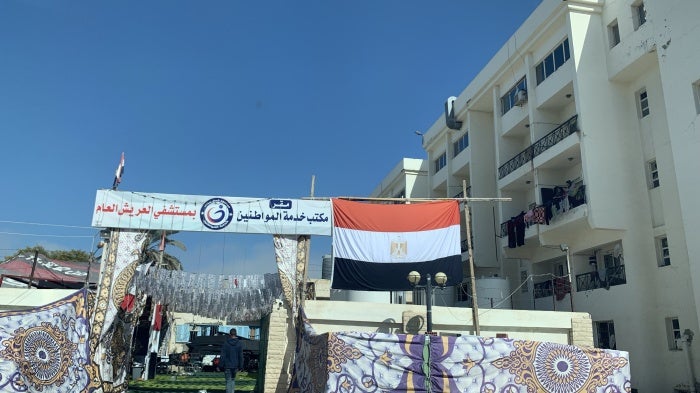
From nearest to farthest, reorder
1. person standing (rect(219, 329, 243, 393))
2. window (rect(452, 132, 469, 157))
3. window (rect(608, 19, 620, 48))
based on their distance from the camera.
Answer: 1. person standing (rect(219, 329, 243, 393))
2. window (rect(608, 19, 620, 48))
3. window (rect(452, 132, 469, 157))

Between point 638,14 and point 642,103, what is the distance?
3.13m

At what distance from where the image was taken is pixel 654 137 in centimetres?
1862

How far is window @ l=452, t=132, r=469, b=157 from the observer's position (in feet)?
97.2

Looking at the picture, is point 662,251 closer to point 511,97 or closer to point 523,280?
point 523,280

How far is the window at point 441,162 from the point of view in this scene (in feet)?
107

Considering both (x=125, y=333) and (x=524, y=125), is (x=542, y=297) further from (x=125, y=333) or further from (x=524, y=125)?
(x=125, y=333)

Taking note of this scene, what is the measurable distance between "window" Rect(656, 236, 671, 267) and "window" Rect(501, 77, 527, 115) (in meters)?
8.53

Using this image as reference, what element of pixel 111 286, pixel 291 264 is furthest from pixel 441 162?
pixel 111 286

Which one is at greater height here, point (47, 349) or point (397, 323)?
point (397, 323)

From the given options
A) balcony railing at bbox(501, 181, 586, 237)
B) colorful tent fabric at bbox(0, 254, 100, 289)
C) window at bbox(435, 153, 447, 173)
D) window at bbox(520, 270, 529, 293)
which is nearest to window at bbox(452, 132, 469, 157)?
window at bbox(435, 153, 447, 173)

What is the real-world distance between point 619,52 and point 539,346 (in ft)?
48.4

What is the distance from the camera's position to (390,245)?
49.5 ft

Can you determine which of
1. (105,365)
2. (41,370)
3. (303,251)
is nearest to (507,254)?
(303,251)

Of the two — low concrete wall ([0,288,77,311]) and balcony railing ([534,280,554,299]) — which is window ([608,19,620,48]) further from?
low concrete wall ([0,288,77,311])
